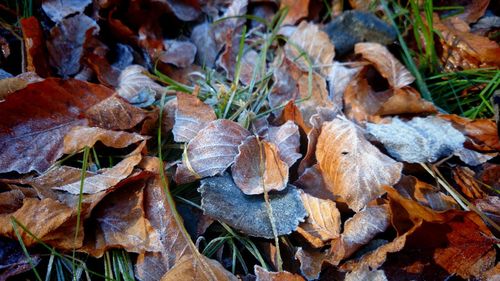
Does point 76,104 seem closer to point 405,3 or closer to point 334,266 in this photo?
point 334,266

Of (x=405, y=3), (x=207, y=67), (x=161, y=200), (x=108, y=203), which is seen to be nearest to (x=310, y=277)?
(x=161, y=200)

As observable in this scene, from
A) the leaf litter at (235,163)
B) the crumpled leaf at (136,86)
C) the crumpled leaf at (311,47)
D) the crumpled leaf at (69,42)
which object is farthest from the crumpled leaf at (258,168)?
the crumpled leaf at (69,42)

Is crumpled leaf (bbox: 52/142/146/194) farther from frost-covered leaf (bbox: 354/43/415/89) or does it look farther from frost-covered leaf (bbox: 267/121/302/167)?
frost-covered leaf (bbox: 354/43/415/89)

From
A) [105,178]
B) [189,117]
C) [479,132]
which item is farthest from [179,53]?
[479,132]

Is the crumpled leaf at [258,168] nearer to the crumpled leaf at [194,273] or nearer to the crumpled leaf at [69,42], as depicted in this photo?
the crumpled leaf at [194,273]

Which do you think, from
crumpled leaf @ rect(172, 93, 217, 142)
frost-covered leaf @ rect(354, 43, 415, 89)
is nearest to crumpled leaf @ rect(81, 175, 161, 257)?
crumpled leaf @ rect(172, 93, 217, 142)
